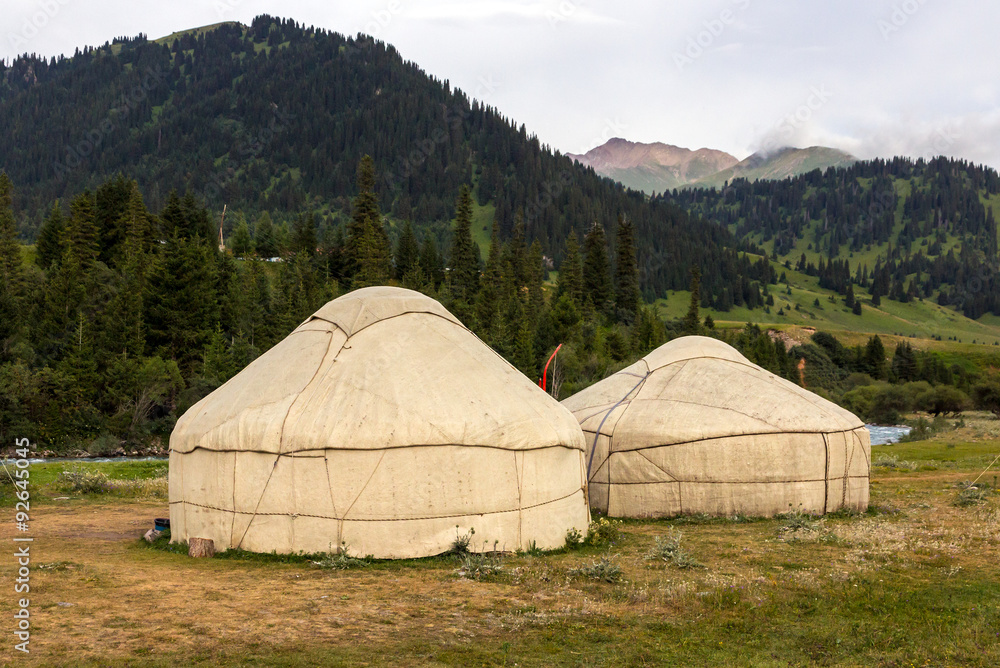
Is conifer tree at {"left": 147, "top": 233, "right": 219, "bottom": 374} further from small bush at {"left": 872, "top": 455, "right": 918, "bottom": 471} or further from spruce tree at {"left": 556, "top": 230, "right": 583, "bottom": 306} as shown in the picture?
small bush at {"left": 872, "top": 455, "right": 918, "bottom": 471}

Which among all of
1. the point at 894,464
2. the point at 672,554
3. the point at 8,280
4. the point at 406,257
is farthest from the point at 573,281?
the point at 672,554

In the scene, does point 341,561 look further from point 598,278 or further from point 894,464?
point 598,278

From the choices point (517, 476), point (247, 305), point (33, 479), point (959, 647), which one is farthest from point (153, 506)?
point (247, 305)

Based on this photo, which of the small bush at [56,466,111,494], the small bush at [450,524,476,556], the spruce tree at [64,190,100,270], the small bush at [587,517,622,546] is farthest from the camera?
the spruce tree at [64,190,100,270]

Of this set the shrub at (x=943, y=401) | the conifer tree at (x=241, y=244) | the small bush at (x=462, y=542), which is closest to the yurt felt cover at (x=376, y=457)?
the small bush at (x=462, y=542)

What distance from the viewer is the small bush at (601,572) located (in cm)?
879

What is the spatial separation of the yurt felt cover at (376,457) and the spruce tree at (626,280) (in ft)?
208

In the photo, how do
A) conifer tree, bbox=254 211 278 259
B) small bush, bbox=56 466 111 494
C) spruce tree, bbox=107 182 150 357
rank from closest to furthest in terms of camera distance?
small bush, bbox=56 466 111 494 < spruce tree, bbox=107 182 150 357 < conifer tree, bbox=254 211 278 259

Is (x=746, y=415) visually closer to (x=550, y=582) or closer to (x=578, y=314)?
(x=550, y=582)

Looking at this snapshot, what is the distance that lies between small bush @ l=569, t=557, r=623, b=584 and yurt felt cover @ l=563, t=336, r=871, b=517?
4.57 m

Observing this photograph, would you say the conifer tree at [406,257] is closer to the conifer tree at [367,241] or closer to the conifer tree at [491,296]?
the conifer tree at [367,241]

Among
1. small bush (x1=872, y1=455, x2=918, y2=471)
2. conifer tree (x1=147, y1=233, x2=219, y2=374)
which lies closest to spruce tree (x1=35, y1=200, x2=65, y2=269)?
conifer tree (x1=147, y1=233, x2=219, y2=374)

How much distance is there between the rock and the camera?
32.7 ft

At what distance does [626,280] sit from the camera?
244ft
